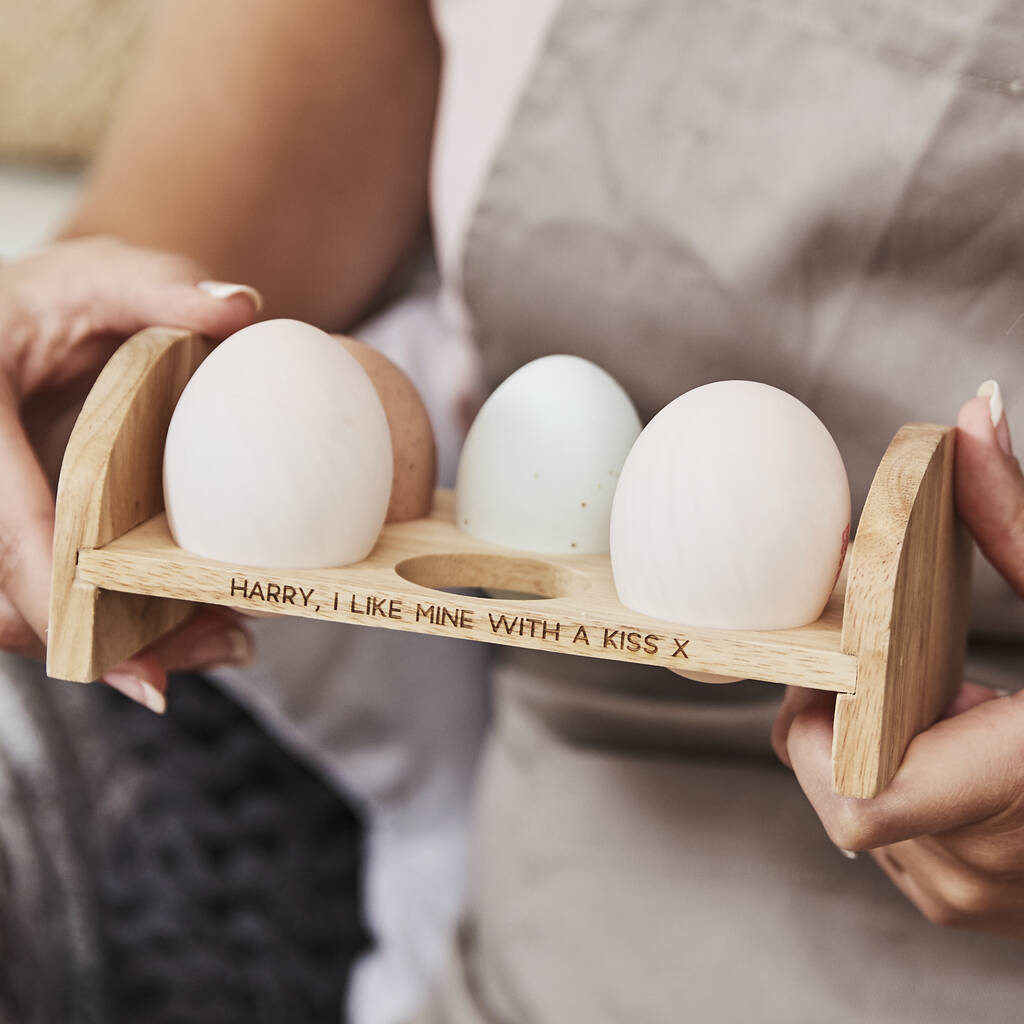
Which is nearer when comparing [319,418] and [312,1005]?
[319,418]

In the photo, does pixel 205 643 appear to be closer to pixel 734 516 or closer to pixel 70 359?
pixel 70 359

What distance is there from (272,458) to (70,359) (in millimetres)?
172

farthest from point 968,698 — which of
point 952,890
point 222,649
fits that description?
point 222,649

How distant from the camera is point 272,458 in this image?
348 mm

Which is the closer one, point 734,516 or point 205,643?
point 734,516

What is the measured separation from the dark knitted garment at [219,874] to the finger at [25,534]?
1.32 ft

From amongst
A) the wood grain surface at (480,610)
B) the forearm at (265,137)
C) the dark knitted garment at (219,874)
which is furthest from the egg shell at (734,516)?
the dark knitted garment at (219,874)

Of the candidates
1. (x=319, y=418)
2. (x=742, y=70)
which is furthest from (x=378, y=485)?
(x=742, y=70)

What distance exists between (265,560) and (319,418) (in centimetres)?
5

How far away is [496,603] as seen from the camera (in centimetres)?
33

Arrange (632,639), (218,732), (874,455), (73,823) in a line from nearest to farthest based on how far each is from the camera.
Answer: (632,639) < (874,455) < (73,823) < (218,732)

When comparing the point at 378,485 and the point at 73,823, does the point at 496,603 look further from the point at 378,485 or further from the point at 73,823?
the point at 73,823

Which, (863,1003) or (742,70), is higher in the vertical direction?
(742,70)

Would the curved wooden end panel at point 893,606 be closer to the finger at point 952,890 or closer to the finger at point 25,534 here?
the finger at point 952,890
